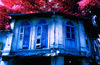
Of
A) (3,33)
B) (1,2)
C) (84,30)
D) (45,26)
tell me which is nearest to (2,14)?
(1,2)

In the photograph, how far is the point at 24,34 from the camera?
13.1 m

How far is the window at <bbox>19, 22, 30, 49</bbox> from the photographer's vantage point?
12780 millimetres

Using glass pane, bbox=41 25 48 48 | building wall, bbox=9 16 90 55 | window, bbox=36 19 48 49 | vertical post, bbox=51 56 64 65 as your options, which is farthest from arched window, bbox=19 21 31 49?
vertical post, bbox=51 56 64 65

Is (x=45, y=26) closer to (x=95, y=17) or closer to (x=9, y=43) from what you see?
(x=9, y=43)

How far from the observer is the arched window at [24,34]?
12.8 metres

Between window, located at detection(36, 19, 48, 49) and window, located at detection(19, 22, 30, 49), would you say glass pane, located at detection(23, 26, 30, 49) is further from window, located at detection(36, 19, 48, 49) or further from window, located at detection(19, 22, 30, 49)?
window, located at detection(36, 19, 48, 49)

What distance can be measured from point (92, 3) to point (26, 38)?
386 inches

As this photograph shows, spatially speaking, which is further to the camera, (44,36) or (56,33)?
(44,36)

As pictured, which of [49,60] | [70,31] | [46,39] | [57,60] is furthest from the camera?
[49,60]

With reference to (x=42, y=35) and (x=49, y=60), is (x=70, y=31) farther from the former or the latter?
(x=49, y=60)

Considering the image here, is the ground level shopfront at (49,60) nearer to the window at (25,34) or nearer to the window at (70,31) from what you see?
the window at (25,34)

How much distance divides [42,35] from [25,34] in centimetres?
205

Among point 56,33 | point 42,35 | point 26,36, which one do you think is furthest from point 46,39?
point 26,36

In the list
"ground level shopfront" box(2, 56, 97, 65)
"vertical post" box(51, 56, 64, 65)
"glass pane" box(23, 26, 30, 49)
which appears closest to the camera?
"vertical post" box(51, 56, 64, 65)
